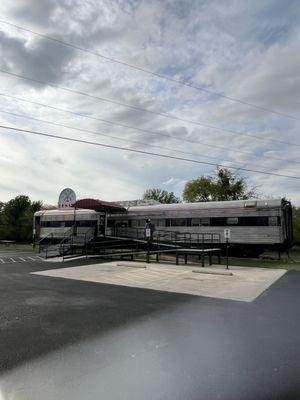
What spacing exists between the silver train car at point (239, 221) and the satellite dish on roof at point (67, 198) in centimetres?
705

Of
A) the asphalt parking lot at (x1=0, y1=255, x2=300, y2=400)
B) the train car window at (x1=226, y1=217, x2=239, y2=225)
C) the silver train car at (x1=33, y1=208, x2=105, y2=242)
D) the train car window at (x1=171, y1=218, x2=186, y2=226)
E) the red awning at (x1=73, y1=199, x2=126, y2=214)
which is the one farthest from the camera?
the silver train car at (x1=33, y1=208, x2=105, y2=242)

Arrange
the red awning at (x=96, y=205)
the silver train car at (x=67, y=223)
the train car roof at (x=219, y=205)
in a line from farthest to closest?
the silver train car at (x=67, y=223)
the red awning at (x=96, y=205)
the train car roof at (x=219, y=205)

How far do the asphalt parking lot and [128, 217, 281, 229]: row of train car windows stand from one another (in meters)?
13.0

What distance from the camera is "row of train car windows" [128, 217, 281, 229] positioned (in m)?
23.0

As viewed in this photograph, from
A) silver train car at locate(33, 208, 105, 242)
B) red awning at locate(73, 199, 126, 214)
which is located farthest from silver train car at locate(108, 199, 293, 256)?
silver train car at locate(33, 208, 105, 242)

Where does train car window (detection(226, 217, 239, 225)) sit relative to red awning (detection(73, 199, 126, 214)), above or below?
below

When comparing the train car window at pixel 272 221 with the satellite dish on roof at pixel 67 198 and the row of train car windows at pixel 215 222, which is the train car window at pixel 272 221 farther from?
the satellite dish on roof at pixel 67 198

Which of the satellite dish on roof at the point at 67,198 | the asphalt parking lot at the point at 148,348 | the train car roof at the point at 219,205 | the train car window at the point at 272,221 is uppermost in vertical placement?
the satellite dish on roof at the point at 67,198

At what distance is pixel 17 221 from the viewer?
50.5 m

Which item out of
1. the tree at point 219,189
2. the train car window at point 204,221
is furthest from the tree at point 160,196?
the train car window at point 204,221

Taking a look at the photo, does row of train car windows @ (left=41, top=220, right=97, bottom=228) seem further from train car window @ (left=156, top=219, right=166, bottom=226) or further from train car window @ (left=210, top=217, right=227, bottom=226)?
train car window @ (left=210, top=217, right=227, bottom=226)

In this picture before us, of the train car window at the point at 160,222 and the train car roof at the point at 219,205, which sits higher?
the train car roof at the point at 219,205

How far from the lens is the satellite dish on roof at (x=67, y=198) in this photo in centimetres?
Result: 3156

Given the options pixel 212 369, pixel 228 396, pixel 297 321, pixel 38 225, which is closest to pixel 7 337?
pixel 212 369
